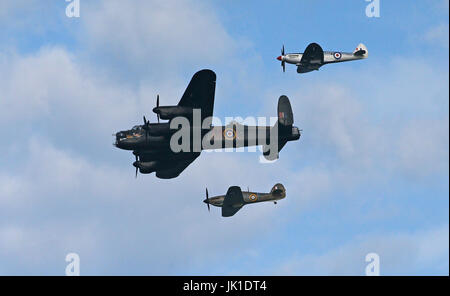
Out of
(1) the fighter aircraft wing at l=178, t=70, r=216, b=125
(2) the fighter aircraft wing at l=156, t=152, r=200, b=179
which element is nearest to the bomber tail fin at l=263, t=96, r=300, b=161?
(1) the fighter aircraft wing at l=178, t=70, r=216, b=125

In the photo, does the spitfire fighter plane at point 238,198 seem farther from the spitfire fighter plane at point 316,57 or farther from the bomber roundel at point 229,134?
the spitfire fighter plane at point 316,57

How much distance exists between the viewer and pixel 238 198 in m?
64.9

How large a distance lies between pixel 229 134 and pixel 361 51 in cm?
2809

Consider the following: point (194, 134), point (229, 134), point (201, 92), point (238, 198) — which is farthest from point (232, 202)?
point (201, 92)

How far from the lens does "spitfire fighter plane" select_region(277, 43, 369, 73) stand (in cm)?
7750

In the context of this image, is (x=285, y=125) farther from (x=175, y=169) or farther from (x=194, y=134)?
(x=175, y=169)

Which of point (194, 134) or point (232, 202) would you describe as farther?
point (232, 202)

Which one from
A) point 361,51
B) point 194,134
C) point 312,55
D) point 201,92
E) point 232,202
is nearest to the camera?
point 201,92

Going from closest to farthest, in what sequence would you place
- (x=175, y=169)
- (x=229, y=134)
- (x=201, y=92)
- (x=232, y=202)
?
(x=201, y=92) < (x=229, y=134) < (x=232, y=202) < (x=175, y=169)

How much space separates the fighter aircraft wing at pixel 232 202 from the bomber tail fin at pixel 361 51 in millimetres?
27551

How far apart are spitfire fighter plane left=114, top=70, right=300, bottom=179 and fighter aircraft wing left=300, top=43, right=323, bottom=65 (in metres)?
16.6

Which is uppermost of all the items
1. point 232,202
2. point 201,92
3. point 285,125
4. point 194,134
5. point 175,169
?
point 201,92
